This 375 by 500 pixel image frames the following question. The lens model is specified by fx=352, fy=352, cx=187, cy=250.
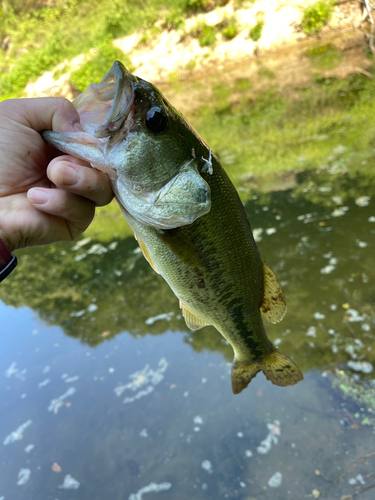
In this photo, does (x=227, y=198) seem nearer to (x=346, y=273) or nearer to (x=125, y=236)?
(x=346, y=273)

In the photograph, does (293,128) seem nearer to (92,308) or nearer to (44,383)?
(92,308)

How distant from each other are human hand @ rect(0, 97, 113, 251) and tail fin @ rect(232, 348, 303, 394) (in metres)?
1.27

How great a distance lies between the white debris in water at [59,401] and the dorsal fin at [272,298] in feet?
10.1

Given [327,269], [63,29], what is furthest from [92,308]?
[63,29]

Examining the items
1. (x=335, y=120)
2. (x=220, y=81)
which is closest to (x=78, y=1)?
(x=220, y=81)

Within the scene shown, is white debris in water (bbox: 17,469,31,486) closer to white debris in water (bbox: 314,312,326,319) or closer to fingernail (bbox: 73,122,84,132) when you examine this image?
white debris in water (bbox: 314,312,326,319)

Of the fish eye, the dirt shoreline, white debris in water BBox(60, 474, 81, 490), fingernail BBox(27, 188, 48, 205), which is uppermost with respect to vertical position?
the fish eye

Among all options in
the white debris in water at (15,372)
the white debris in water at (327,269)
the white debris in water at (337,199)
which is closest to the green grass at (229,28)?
the white debris in water at (337,199)

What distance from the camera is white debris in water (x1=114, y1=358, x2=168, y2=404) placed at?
3.80 m

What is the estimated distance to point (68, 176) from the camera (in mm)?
1381

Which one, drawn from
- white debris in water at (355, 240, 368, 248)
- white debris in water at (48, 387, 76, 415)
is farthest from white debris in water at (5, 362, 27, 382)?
white debris in water at (355, 240, 368, 248)

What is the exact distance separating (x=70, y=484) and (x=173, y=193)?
316cm

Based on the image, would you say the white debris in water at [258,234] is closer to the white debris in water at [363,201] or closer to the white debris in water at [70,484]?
the white debris in water at [363,201]

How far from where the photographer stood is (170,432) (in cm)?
335
